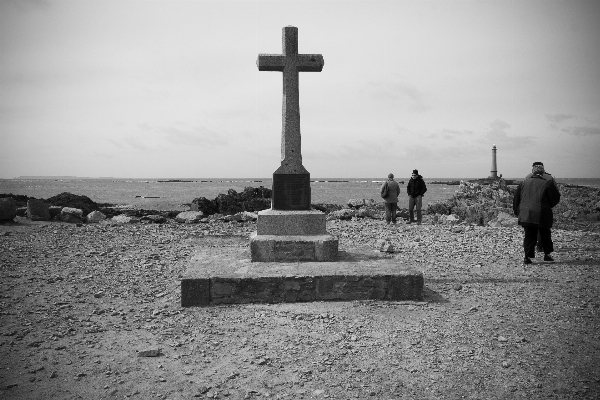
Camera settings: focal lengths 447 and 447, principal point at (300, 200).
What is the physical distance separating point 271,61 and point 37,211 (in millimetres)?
12496

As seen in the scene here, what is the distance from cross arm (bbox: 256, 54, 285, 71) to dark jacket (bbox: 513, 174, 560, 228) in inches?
203

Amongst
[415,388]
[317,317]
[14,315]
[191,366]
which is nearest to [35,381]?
[191,366]

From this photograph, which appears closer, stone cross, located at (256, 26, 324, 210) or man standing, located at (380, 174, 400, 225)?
stone cross, located at (256, 26, 324, 210)

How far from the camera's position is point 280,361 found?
420 centimetres

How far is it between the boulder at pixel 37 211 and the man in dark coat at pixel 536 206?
50.9 feet

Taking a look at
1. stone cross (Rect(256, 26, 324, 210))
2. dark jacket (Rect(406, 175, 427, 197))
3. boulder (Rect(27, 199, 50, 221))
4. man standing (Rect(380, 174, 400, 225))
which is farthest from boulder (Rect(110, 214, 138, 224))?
stone cross (Rect(256, 26, 324, 210))

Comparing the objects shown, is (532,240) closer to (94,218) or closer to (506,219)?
(506,219)

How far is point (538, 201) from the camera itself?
8.29m

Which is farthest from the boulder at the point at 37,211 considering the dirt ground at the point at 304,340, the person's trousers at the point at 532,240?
the person's trousers at the point at 532,240

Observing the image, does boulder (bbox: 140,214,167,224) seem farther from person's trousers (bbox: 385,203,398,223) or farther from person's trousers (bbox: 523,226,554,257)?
person's trousers (bbox: 523,226,554,257)

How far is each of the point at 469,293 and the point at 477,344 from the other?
2.06 m

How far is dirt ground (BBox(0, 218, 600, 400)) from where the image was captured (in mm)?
3723

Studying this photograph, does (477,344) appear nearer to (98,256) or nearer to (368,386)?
(368,386)

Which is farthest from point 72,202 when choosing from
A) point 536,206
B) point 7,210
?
point 536,206
